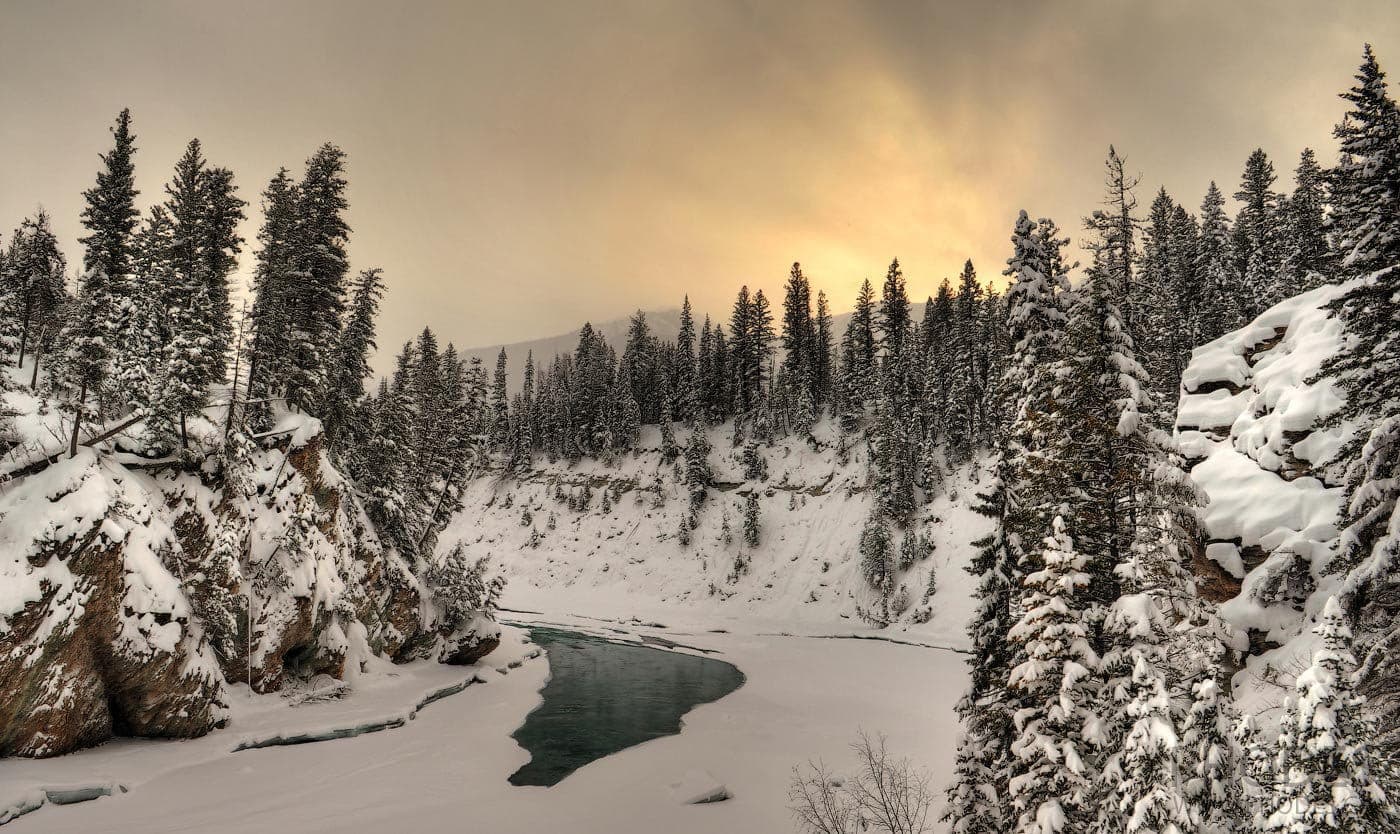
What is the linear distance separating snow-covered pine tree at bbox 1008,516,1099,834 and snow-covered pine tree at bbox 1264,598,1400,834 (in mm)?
2639

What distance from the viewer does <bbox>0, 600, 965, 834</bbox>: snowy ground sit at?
16969 mm

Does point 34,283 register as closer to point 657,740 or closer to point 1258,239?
point 657,740

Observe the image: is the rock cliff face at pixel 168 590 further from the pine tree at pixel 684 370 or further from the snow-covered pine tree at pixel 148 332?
the pine tree at pixel 684 370

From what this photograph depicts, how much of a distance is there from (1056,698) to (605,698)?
→ 94.9ft

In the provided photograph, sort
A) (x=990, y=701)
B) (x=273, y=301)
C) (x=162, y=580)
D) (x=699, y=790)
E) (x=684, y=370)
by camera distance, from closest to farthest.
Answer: (x=990, y=701) → (x=699, y=790) → (x=162, y=580) → (x=273, y=301) → (x=684, y=370)

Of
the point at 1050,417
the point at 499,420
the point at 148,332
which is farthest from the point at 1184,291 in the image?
the point at 499,420

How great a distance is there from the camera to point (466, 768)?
2219cm

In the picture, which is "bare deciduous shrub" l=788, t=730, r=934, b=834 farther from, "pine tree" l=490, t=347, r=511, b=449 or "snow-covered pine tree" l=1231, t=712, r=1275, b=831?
"pine tree" l=490, t=347, r=511, b=449

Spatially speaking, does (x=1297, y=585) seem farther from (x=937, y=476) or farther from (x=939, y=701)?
(x=937, y=476)

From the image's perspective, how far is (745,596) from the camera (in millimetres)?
65938

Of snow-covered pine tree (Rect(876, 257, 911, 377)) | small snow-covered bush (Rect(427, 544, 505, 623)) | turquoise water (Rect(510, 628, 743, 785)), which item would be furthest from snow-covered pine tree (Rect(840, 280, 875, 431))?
small snow-covered bush (Rect(427, 544, 505, 623))

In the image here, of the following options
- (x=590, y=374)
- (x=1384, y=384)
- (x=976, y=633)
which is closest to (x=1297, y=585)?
(x=1384, y=384)

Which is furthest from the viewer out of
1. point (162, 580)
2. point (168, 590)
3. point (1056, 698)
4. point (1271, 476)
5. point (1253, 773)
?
point (168, 590)

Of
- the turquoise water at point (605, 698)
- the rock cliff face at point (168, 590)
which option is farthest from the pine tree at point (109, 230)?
the turquoise water at point (605, 698)
